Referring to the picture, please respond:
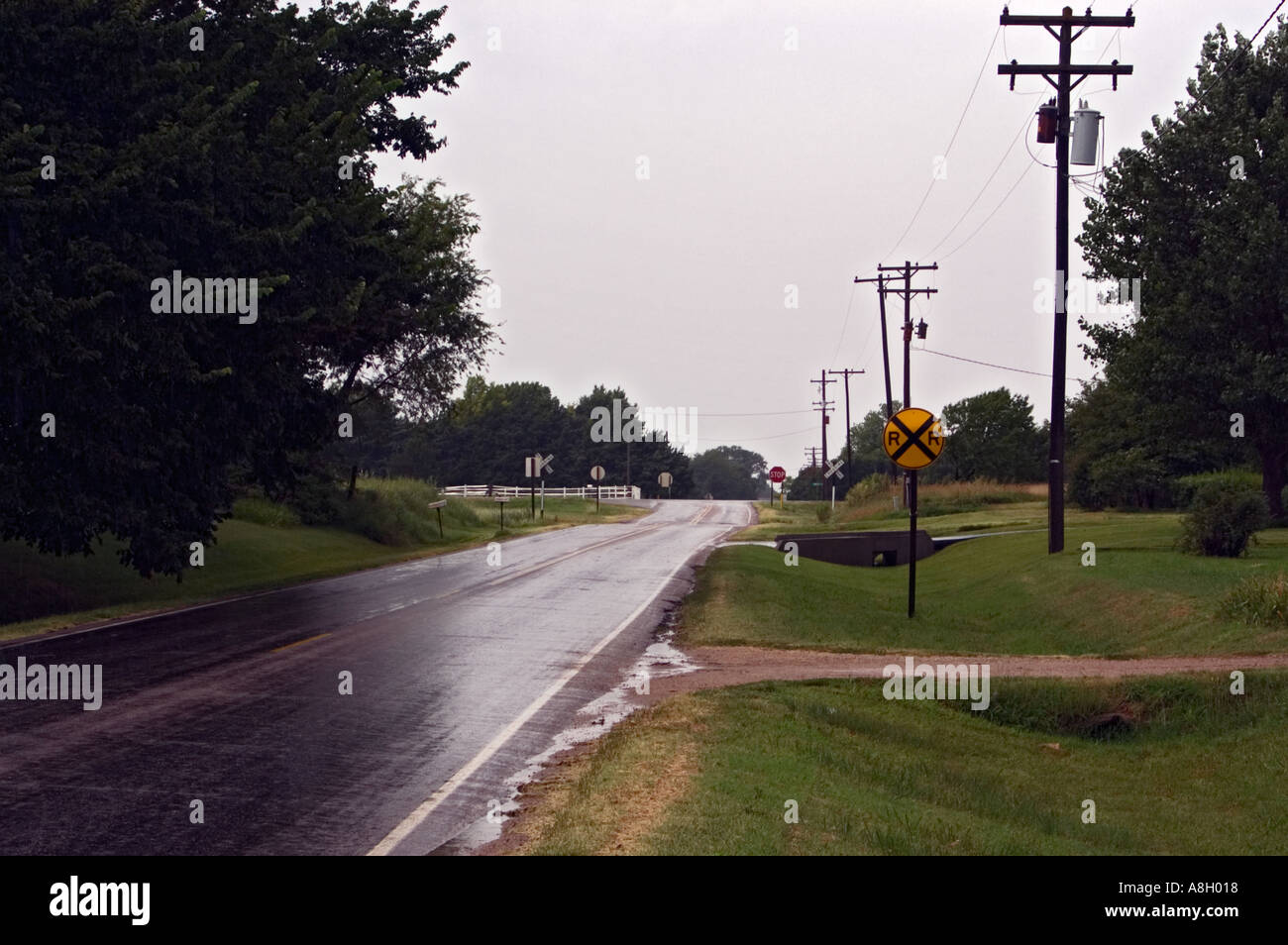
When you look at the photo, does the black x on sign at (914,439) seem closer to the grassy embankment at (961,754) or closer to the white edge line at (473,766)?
the grassy embankment at (961,754)

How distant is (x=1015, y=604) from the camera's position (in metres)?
25.7

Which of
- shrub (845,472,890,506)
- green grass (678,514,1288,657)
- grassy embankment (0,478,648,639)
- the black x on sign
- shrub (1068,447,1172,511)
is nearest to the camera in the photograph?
green grass (678,514,1288,657)

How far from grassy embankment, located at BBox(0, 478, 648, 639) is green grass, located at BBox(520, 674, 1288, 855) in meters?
11.0

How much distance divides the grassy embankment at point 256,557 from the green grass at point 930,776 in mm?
10954

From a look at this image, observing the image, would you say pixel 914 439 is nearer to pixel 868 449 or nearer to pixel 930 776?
pixel 930 776

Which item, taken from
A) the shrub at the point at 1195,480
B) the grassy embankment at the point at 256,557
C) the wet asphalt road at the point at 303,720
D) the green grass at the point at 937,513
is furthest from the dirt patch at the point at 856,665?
the shrub at the point at 1195,480

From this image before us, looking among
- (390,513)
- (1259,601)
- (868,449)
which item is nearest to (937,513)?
(390,513)

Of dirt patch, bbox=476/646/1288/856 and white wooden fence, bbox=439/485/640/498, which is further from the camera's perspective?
white wooden fence, bbox=439/485/640/498

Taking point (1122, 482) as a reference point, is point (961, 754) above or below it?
below

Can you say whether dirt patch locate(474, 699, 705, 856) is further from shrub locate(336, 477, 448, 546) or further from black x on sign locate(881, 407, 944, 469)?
shrub locate(336, 477, 448, 546)

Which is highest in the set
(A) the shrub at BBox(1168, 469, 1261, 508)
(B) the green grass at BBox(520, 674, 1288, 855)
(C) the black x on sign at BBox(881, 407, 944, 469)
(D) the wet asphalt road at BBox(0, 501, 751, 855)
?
(C) the black x on sign at BBox(881, 407, 944, 469)

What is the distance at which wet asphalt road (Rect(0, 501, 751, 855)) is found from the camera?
7750 mm

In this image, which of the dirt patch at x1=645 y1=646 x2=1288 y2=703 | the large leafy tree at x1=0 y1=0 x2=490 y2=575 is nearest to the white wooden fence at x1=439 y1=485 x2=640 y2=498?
the large leafy tree at x1=0 y1=0 x2=490 y2=575

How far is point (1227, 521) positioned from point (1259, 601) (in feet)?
23.7
